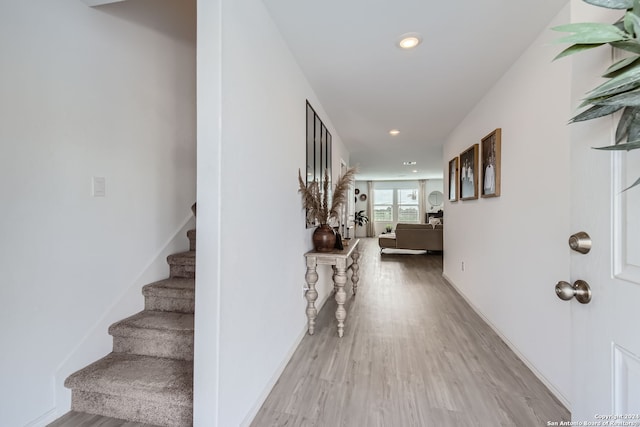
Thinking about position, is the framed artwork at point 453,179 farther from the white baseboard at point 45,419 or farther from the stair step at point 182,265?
the white baseboard at point 45,419

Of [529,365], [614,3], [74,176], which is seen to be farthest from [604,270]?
[74,176]

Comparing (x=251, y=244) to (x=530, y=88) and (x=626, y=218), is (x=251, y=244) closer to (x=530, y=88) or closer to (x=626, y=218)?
(x=626, y=218)

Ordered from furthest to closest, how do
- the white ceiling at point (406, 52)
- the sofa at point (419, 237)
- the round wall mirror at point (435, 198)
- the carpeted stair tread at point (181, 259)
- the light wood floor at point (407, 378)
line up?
the round wall mirror at point (435, 198) → the sofa at point (419, 237) → the carpeted stair tread at point (181, 259) → the white ceiling at point (406, 52) → the light wood floor at point (407, 378)

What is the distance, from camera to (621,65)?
56 centimetres

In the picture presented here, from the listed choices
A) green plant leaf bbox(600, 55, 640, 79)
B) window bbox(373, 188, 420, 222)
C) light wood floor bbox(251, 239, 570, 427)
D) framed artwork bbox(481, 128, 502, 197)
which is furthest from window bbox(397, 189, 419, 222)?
green plant leaf bbox(600, 55, 640, 79)

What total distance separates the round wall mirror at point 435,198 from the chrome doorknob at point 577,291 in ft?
34.9

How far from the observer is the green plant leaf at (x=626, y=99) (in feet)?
1.66

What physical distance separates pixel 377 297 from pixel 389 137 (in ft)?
8.37

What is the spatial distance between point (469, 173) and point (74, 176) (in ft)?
11.6

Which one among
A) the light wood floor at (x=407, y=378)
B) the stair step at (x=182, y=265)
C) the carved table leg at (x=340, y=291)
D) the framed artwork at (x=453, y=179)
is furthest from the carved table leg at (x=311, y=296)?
the framed artwork at (x=453, y=179)

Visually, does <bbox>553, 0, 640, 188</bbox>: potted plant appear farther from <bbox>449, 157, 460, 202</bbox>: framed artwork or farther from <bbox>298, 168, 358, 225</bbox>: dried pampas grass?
<bbox>449, 157, 460, 202</bbox>: framed artwork

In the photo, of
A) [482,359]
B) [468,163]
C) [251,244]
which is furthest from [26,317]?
[468,163]

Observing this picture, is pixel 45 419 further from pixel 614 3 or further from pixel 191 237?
pixel 614 3

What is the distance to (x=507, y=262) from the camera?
7.28 feet
